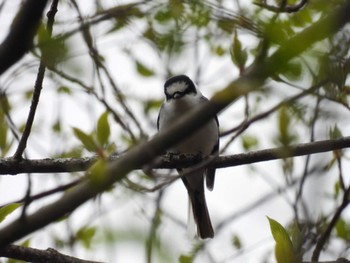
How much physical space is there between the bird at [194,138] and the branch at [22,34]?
3.91 m

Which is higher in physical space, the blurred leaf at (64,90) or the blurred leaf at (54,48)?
the blurred leaf at (64,90)

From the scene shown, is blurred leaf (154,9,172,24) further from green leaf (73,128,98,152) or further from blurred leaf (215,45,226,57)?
blurred leaf (215,45,226,57)

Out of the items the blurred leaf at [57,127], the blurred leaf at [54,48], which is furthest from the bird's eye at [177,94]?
the blurred leaf at [54,48]

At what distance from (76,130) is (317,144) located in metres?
1.25

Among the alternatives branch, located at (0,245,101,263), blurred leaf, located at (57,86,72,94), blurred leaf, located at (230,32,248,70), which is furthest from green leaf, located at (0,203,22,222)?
blurred leaf, located at (57,86,72,94)

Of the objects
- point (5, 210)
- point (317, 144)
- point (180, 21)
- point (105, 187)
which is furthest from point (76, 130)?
point (105, 187)

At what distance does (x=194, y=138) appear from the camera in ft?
18.0

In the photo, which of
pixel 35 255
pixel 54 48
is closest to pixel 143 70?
pixel 35 255

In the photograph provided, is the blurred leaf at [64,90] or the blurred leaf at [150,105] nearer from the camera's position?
the blurred leaf at [64,90]

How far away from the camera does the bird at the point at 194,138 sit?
18.0ft

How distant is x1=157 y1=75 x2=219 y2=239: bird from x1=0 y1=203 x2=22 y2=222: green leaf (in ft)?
9.38

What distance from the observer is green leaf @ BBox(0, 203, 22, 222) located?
248cm

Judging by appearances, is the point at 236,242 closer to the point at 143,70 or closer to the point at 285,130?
the point at 143,70

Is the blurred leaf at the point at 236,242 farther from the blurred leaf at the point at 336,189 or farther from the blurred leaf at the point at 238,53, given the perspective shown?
the blurred leaf at the point at 238,53
